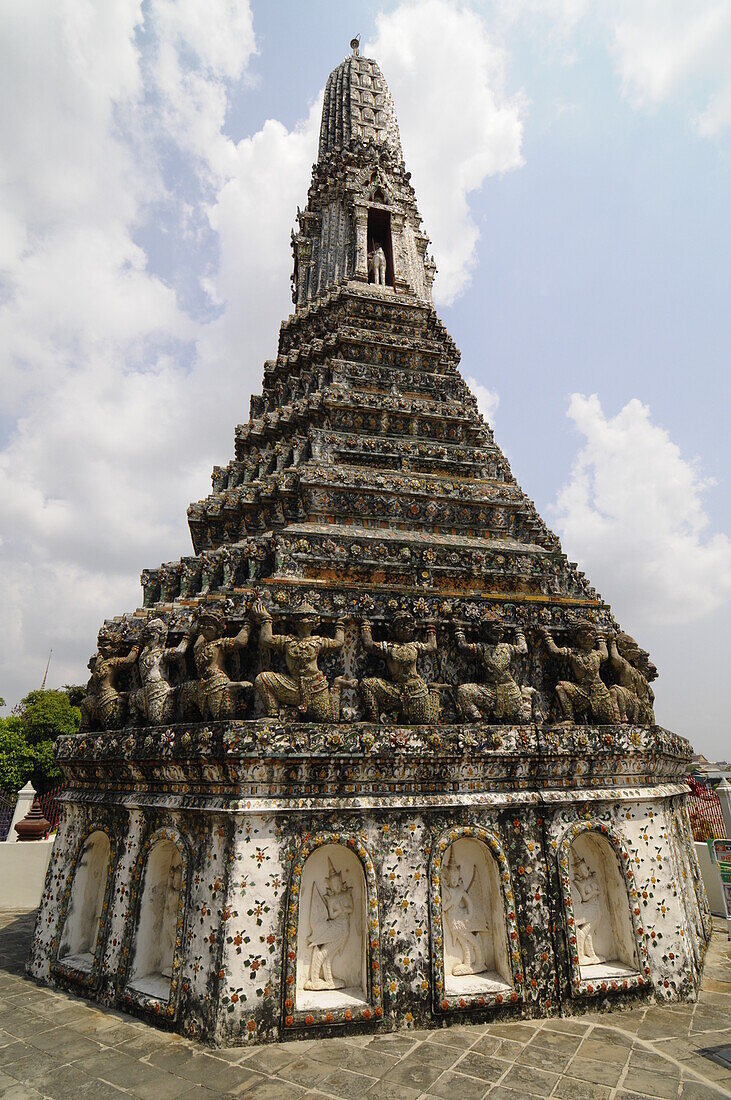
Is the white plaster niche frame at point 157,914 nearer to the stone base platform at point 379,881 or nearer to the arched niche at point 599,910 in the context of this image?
the stone base platform at point 379,881

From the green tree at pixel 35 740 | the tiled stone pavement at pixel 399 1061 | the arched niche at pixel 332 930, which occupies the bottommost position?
the tiled stone pavement at pixel 399 1061

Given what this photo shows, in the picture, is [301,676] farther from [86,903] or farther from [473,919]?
[86,903]

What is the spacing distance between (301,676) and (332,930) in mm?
3191

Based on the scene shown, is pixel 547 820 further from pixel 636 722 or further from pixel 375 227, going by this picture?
pixel 375 227

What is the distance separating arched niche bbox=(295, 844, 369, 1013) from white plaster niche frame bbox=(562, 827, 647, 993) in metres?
2.83

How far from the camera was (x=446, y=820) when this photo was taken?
821 centimetres

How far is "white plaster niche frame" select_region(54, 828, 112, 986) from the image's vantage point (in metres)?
9.05

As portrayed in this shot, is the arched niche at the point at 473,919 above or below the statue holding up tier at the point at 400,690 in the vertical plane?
below

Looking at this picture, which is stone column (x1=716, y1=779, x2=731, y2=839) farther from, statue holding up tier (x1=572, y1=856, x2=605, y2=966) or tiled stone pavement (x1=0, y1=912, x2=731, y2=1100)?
statue holding up tier (x1=572, y1=856, x2=605, y2=966)

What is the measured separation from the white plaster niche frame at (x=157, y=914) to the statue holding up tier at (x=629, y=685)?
7.02 meters

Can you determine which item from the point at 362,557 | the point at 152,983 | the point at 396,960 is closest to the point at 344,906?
the point at 396,960

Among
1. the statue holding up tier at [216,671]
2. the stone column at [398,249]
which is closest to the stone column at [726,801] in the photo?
the statue holding up tier at [216,671]

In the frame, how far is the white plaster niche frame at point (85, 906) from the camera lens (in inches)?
356

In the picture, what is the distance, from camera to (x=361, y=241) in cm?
1933
